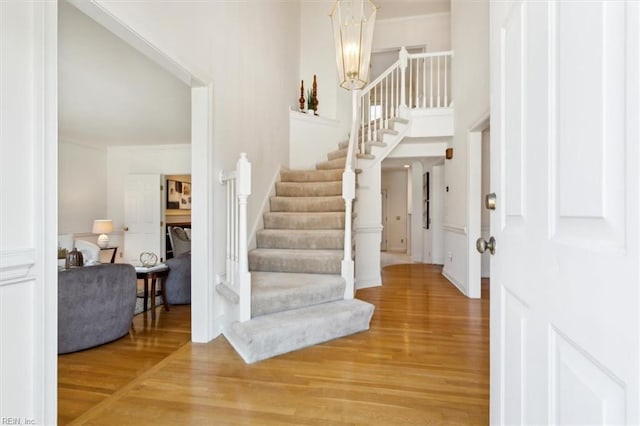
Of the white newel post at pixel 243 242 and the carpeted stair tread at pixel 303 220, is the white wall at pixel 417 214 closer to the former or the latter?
the carpeted stair tread at pixel 303 220

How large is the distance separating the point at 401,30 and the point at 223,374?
6.59 m

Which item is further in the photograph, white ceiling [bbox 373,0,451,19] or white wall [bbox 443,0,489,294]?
white ceiling [bbox 373,0,451,19]

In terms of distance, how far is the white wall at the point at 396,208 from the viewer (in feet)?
31.8

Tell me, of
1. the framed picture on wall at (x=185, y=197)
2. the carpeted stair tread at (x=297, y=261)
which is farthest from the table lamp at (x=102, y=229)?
the carpeted stair tread at (x=297, y=261)

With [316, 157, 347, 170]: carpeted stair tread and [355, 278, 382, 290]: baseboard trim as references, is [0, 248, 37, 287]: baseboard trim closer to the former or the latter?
[355, 278, 382, 290]: baseboard trim

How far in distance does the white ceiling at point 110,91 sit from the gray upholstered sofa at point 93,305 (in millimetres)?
1835

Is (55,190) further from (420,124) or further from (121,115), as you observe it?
(420,124)

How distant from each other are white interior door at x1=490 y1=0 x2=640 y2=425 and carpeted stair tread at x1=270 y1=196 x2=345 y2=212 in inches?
115

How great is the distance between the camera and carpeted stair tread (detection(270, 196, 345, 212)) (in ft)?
13.3

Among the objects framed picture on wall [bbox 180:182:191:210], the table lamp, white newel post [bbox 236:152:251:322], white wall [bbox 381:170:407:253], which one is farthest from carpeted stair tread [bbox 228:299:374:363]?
white wall [bbox 381:170:407:253]

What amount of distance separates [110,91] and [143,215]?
3.28 meters

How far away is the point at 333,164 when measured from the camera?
4.92 metres

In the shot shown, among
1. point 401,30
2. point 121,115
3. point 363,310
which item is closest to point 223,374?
point 363,310

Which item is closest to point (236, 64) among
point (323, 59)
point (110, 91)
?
point (110, 91)
